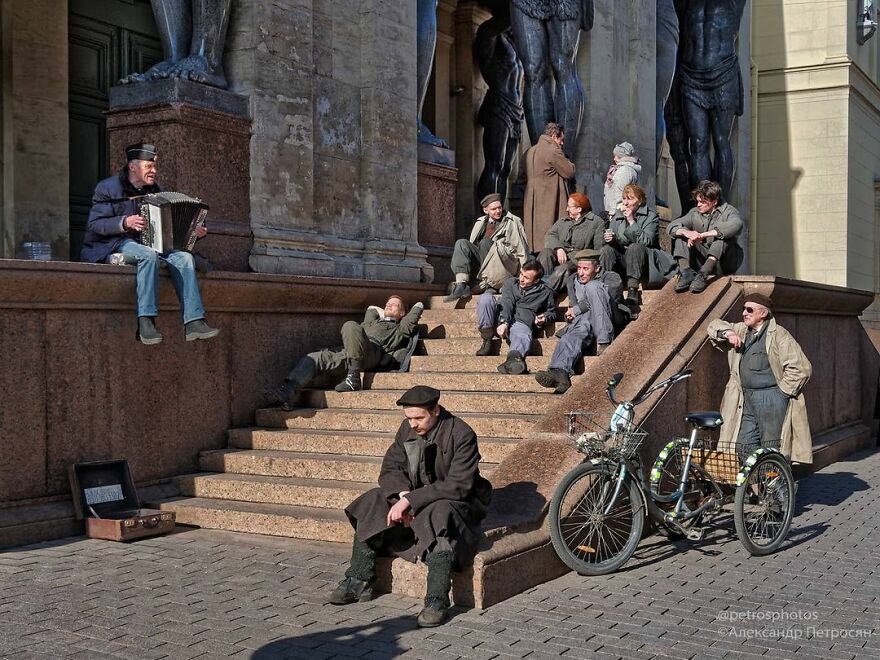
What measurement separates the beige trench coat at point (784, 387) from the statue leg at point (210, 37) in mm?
5393

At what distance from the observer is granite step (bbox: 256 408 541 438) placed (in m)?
8.91

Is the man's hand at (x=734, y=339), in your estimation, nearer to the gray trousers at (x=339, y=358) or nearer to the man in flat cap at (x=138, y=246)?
the gray trousers at (x=339, y=358)

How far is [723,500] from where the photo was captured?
26.9ft

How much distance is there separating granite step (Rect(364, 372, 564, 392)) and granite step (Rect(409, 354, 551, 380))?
9 centimetres

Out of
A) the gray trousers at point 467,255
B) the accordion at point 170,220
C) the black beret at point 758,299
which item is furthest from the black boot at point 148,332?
the black beret at point 758,299

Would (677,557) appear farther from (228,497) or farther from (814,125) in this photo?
(814,125)

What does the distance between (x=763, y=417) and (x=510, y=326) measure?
2.51 m

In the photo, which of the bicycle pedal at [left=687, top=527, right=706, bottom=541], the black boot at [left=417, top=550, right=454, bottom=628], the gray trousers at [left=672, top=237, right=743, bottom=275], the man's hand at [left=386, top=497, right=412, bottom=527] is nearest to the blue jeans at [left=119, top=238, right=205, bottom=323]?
the man's hand at [left=386, top=497, right=412, bottom=527]

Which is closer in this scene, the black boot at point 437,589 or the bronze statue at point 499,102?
the black boot at point 437,589

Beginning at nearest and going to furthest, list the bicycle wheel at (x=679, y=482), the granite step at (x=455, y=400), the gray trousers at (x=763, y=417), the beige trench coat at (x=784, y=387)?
the bicycle wheel at (x=679, y=482)
the beige trench coat at (x=784, y=387)
the gray trousers at (x=763, y=417)
the granite step at (x=455, y=400)

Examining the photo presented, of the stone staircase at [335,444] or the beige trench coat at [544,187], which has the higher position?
the beige trench coat at [544,187]

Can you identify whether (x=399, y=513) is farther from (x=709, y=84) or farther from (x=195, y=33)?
(x=709, y=84)

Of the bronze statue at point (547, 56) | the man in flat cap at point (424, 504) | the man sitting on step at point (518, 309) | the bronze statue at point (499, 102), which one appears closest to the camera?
the man in flat cap at point (424, 504)

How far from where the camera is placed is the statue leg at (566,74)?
635 inches
